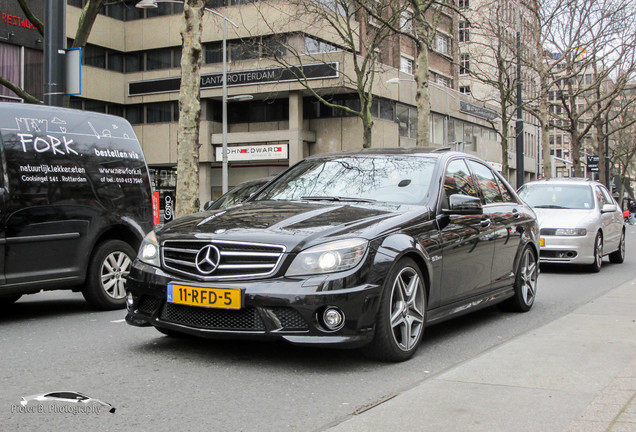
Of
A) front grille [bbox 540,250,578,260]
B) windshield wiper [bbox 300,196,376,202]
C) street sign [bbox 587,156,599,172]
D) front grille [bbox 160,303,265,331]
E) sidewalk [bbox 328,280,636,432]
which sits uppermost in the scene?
street sign [bbox 587,156,599,172]

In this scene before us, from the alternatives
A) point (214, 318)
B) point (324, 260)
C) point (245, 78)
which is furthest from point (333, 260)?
point (245, 78)

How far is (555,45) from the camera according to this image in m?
33.3

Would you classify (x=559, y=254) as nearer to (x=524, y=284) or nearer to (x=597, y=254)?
(x=597, y=254)

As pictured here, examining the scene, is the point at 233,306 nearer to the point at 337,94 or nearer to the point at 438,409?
the point at 438,409

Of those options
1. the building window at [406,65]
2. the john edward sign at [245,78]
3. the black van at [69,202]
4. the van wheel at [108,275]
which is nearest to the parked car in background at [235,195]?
the black van at [69,202]

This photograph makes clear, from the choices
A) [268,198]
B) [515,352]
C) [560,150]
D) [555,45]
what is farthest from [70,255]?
[560,150]

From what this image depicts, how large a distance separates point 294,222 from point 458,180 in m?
2.00

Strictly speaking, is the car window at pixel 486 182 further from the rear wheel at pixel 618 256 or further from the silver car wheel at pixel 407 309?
the rear wheel at pixel 618 256

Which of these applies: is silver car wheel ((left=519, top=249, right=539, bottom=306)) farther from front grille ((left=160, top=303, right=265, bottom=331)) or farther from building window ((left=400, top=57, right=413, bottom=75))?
building window ((left=400, top=57, right=413, bottom=75))

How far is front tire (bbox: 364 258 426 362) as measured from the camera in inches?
192

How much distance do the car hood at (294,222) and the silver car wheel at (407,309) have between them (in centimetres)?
40

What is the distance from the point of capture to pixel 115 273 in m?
7.77

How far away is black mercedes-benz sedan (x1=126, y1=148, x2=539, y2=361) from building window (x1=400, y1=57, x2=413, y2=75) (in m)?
39.0

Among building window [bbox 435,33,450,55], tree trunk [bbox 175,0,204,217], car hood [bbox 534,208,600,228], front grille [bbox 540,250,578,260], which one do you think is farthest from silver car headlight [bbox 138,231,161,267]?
building window [bbox 435,33,450,55]
